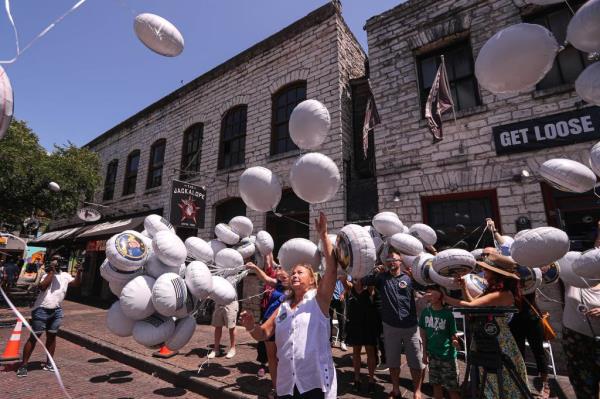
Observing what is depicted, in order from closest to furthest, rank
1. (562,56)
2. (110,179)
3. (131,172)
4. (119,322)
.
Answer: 1. (119,322)
2. (562,56)
3. (131,172)
4. (110,179)

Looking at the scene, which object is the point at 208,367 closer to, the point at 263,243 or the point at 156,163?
the point at 263,243

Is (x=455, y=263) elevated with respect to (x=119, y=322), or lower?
elevated

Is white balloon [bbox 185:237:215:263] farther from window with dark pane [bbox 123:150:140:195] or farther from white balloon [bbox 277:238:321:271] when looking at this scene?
window with dark pane [bbox 123:150:140:195]

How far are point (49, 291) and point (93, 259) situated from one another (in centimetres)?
1171

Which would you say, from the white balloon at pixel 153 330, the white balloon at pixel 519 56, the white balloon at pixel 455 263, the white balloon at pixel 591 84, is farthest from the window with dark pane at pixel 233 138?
the white balloon at pixel 591 84

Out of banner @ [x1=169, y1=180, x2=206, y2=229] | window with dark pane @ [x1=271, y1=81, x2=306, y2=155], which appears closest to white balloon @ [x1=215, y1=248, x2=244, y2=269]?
banner @ [x1=169, y1=180, x2=206, y2=229]

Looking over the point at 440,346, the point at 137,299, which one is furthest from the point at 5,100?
the point at 440,346

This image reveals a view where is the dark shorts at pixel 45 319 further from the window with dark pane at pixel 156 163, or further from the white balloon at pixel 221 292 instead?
the window with dark pane at pixel 156 163

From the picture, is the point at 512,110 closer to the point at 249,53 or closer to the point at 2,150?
the point at 249,53

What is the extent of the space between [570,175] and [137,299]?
15.9 feet

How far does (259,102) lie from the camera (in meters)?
9.40

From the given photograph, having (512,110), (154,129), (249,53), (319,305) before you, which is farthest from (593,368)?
(154,129)

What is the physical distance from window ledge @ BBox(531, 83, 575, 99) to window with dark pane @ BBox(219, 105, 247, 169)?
7.33 m

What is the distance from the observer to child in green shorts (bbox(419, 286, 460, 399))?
330 cm
